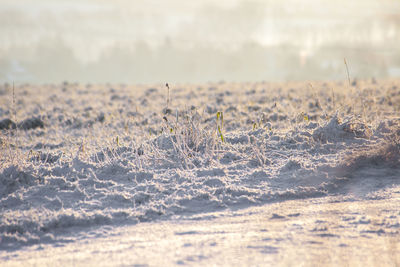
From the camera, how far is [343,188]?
16.1 feet

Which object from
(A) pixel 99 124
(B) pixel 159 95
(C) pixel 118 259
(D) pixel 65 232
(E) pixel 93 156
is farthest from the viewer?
(B) pixel 159 95

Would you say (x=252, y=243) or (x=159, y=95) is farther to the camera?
(x=159, y=95)

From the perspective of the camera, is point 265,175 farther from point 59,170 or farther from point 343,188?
point 59,170

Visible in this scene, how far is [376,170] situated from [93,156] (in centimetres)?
372

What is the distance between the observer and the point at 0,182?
5.09 metres

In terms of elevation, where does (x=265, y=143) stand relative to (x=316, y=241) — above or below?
above

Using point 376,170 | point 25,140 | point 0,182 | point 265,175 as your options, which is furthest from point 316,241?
point 25,140

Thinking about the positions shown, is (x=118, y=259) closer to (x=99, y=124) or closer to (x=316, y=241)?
(x=316, y=241)

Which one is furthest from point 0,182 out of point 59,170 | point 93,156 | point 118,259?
point 118,259

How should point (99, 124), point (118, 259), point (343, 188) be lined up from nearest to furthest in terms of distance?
point (118, 259), point (343, 188), point (99, 124)

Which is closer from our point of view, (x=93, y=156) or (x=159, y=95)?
(x=93, y=156)

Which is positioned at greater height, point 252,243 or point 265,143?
point 265,143

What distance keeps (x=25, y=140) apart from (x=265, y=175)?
6.59m

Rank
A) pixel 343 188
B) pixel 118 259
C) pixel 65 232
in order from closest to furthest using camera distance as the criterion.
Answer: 1. pixel 118 259
2. pixel 65 232
3. pixel 343 188
